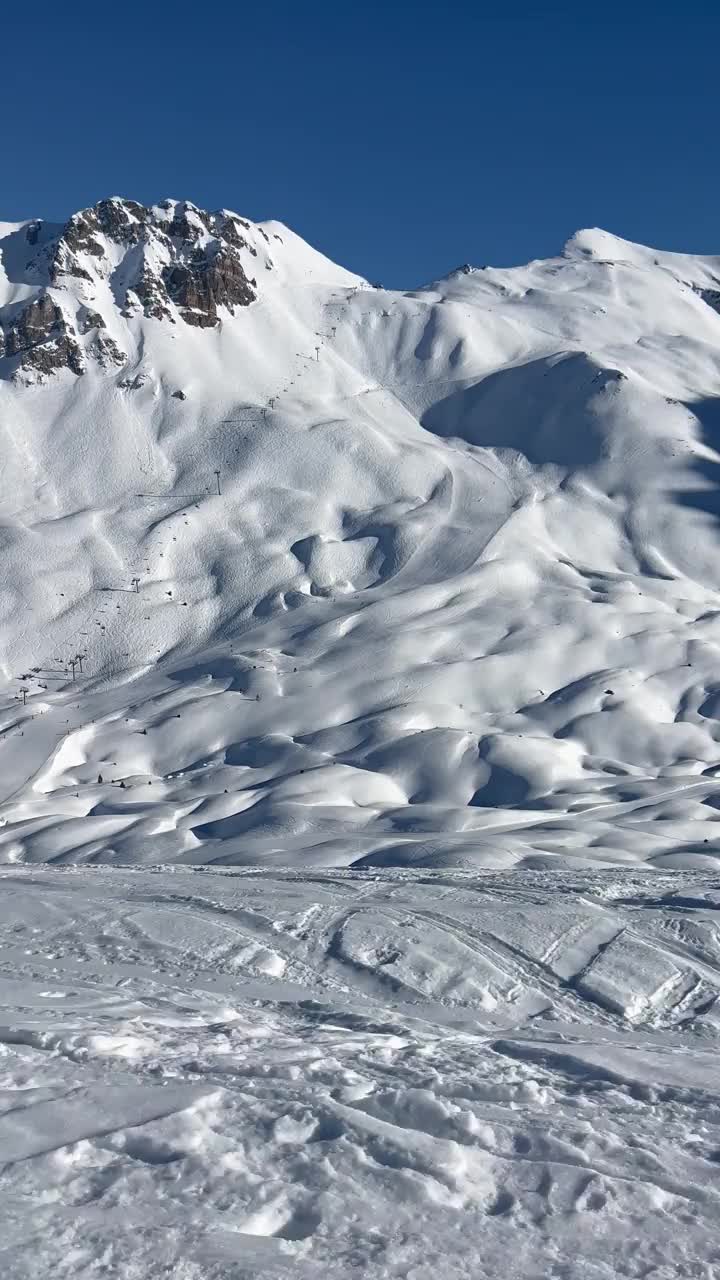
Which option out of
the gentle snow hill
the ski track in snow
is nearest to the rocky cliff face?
the gentle snow hill

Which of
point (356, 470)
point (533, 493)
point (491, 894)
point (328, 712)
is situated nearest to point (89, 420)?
point (356, 470)

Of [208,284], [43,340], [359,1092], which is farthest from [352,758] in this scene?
[208,284]

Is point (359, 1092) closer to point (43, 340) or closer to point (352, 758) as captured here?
point (352, 758)

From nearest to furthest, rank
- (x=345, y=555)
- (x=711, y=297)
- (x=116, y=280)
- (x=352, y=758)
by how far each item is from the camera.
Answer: (x=352, y=758)
(x=345, y=555)
(x=116, y=280)
(x=711, y=297)

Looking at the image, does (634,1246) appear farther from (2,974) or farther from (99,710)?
(99,710)

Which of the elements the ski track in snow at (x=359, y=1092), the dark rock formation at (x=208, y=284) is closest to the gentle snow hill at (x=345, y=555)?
the dark rock formation at (x=208, y=284)

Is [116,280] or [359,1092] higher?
[116,280]

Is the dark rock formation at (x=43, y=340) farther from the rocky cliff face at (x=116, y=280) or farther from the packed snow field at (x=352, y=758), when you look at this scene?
the packed snow field at (x=352, y=758)

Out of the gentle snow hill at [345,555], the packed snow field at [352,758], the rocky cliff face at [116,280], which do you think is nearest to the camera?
the packed snow field at [352,758]
